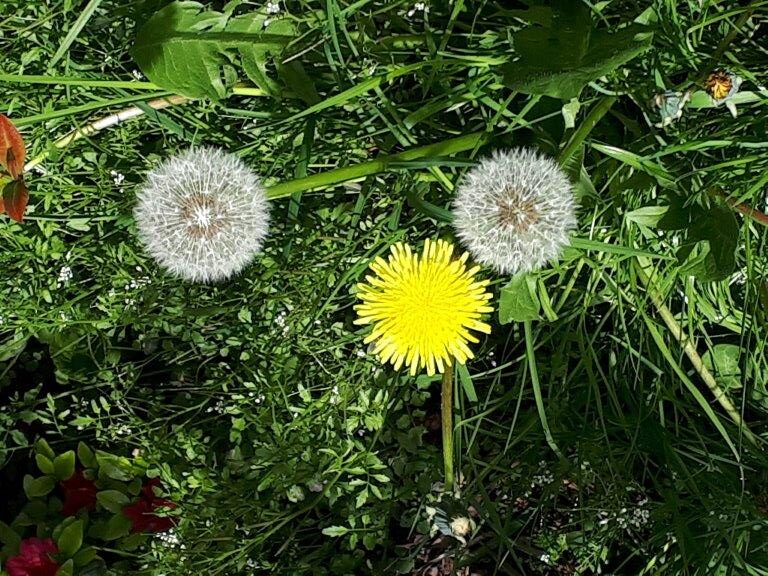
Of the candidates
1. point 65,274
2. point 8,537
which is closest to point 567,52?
point 65,274

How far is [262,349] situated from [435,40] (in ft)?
1.96

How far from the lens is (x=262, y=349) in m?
1.36

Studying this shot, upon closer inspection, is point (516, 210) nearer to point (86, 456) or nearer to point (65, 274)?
point (65, 274)

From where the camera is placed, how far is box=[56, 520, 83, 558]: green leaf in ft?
4.61

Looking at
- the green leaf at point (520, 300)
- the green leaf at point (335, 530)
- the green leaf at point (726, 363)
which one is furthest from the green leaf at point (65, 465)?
the green leaf at point (726, 363)

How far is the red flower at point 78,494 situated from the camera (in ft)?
4.98

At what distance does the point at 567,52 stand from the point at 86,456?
1.15 m

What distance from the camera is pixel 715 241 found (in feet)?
3.47

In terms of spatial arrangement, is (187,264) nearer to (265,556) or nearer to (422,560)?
(265,556)

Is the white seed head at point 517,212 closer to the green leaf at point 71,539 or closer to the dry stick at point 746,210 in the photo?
the dry stick at point 746,210

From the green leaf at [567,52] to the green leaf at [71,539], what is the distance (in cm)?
109

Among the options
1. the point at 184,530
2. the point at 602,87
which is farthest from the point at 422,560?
the point at 602,87

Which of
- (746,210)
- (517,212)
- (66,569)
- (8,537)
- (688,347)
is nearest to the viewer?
(517,212)

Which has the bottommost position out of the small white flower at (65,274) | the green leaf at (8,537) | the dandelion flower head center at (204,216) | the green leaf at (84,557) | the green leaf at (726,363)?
the green leaf at (84,557)
